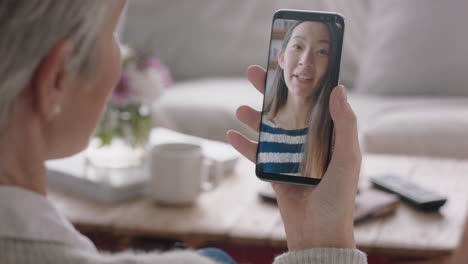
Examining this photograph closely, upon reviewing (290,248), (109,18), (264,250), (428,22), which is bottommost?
(264,250)

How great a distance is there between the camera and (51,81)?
542 millimetres

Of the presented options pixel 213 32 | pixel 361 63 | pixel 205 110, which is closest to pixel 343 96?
pixel 205 110

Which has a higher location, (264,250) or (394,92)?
(394,92)

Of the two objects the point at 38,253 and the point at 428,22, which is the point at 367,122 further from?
the point at 38,253

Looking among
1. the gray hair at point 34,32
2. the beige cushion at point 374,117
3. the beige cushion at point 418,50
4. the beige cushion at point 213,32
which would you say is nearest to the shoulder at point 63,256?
the gray hair at point 34,32

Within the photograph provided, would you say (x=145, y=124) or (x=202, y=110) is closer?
(x=145, y=124)

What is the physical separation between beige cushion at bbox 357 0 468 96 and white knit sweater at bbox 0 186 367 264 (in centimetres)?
226

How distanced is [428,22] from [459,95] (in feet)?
1.08

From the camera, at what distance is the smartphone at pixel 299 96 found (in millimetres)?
961

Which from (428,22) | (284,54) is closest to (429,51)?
(428,22)

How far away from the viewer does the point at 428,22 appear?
2619mm

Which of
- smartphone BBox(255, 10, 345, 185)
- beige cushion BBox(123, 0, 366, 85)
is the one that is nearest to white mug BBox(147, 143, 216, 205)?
smartphone BBox(255, 10, 345, 185)

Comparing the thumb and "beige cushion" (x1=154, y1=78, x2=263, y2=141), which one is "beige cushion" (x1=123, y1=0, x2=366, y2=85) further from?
the thumb

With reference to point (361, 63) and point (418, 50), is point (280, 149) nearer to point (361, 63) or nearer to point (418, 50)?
point (418, 50)
